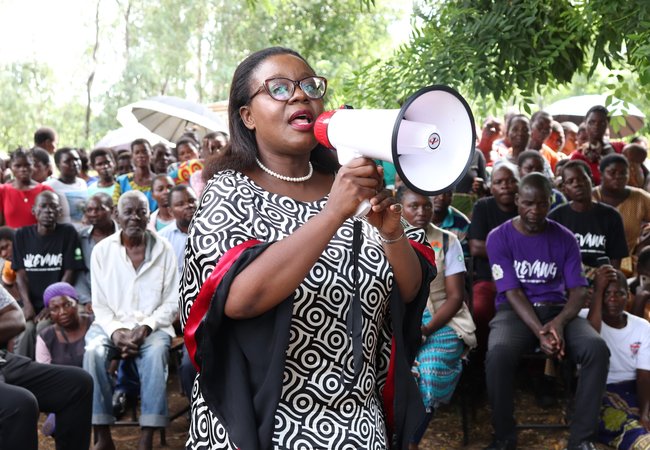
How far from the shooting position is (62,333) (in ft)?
20.5

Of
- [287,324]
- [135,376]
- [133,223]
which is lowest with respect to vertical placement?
[135,376]

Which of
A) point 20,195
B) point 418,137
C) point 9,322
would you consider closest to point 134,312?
point 9,322

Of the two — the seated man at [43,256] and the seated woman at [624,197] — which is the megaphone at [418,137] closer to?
the seated man at [43,256]

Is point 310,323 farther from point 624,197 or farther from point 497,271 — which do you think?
point 624,197

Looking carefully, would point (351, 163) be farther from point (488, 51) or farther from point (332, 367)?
point (488, 51)

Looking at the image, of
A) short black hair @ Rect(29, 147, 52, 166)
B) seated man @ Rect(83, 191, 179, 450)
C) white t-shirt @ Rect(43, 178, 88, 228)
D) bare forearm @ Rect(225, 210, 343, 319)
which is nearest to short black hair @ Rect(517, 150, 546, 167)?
seated man @ Rect(83, 191, 179, 450)

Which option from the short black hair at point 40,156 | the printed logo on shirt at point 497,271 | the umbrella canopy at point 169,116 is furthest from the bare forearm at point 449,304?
the umbrella canopy at point 169,116

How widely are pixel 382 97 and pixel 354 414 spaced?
329 cm

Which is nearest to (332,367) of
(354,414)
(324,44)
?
(354,414)

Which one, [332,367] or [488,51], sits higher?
[488,51]

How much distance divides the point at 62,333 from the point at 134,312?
63 centimetres

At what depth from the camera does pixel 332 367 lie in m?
2.23

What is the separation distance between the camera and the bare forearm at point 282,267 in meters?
2.02

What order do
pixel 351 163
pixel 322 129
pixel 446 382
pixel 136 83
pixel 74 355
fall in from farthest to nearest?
pixel 136 83
pixel 74 355
pixel 446 382
pixel 322 129
pixel 351 163
